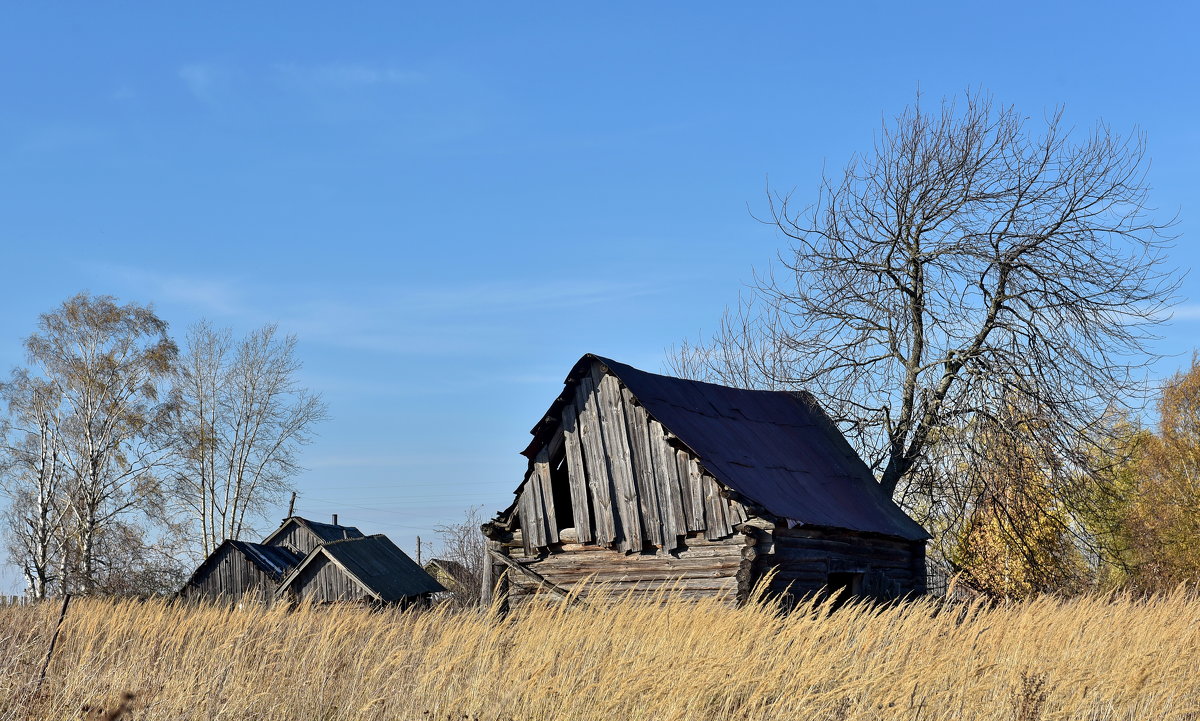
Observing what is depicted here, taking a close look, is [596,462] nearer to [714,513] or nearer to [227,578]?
[714,513]

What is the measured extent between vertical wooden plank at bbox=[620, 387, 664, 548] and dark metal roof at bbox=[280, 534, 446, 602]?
12734 millimetres

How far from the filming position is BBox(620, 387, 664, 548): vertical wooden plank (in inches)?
603

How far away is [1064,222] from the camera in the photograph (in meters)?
21.4

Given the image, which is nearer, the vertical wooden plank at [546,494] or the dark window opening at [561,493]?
the vertical wooden plank at [546,494]

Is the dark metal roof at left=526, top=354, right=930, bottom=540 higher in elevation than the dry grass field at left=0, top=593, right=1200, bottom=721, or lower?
higher

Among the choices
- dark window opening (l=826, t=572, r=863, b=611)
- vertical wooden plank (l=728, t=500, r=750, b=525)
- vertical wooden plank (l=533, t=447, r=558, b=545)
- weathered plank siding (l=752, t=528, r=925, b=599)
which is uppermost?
vertical wooden plank (l=533, t=447, r=558, b=545)

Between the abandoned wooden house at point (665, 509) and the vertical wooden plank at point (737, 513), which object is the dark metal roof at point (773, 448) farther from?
the vertical wooden plank at point (737, 513)

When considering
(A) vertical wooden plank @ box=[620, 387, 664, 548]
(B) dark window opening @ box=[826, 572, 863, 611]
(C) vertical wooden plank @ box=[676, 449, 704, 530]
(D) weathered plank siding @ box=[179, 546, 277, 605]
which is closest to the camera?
(C) vertical wooden plank @ box=[676, 449, 704, 530]

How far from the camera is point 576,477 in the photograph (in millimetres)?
16031

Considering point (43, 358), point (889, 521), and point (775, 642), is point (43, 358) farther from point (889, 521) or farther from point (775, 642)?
point (775, 642)

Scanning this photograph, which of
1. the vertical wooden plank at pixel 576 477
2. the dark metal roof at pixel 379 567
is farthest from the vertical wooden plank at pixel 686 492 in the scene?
the dark metal roof at pixel 379 567

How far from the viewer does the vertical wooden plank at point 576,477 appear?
625 inches

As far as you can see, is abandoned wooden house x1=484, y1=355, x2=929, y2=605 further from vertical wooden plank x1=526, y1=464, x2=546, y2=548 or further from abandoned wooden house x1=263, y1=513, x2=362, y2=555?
abandoned wooden house x1=263, y1=513, x2=362, y2=555

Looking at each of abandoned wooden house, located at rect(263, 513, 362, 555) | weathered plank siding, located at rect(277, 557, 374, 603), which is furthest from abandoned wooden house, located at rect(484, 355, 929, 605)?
abandoned wooden house, located at rect(263, 513, 362, 555)
